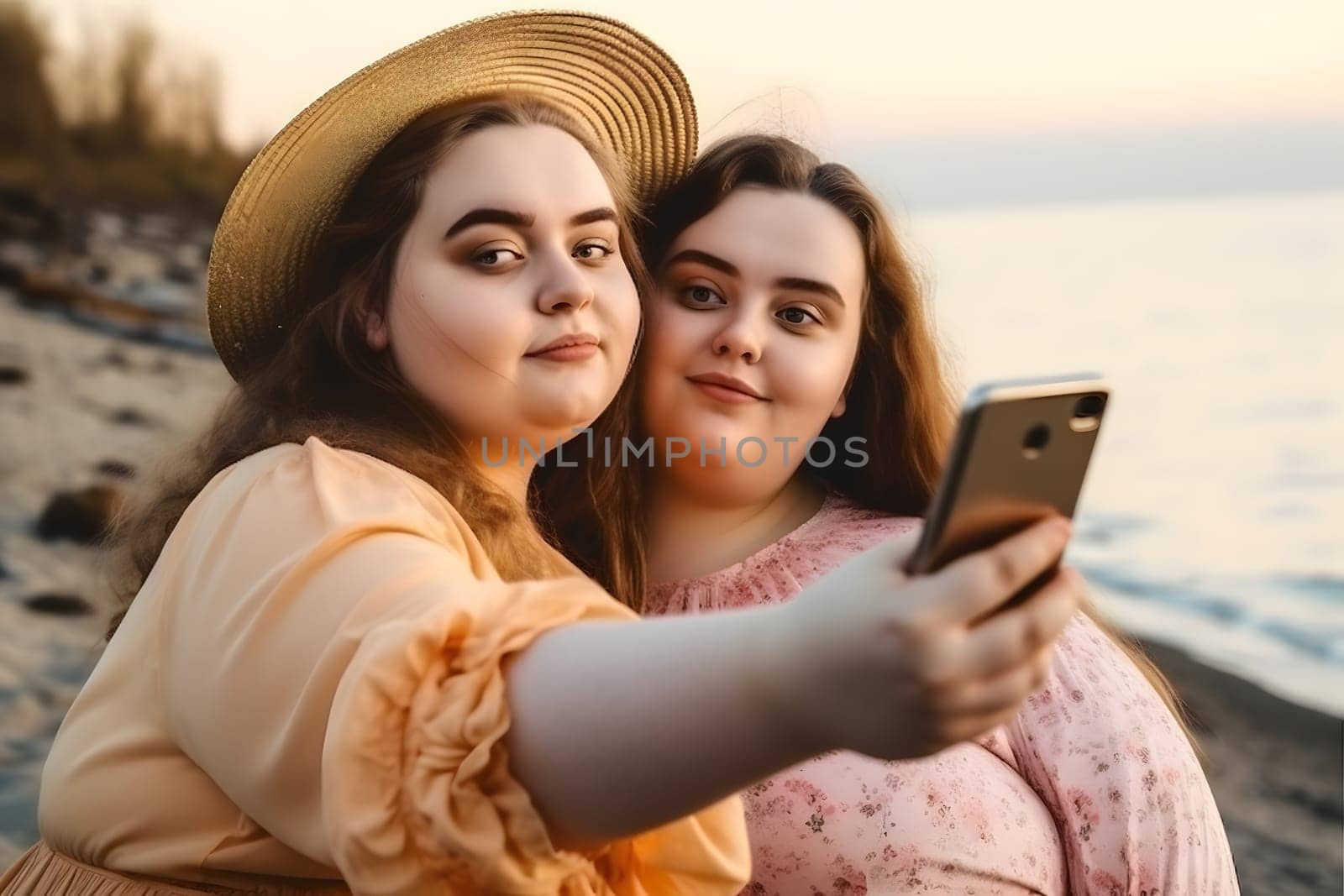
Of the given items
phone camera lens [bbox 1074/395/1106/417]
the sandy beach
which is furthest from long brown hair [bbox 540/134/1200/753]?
phone camera lens [bbox 1074/395/1106/417]

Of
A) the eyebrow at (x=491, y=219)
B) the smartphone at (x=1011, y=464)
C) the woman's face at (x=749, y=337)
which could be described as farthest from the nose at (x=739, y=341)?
the smartphone at (x=1011, y=464)

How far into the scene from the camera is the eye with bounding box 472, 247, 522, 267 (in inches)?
79.3

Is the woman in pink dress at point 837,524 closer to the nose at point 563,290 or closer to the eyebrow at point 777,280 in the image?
the eyebrow at point 777,280

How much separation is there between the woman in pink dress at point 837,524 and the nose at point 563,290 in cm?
44

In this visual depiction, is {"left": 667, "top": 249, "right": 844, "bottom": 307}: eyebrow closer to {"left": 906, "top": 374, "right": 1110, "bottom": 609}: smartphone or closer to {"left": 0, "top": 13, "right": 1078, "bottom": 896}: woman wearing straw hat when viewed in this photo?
{"left": 0, "top": 13, "right": 1078, "bottom": 896}: woman wearing straw hat

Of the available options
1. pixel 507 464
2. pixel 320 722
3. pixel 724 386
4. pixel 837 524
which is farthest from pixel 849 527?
pixel 320 722

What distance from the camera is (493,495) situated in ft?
6.49

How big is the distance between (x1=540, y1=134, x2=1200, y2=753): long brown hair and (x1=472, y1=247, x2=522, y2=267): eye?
567 mm

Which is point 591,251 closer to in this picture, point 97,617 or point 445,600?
point 445,600

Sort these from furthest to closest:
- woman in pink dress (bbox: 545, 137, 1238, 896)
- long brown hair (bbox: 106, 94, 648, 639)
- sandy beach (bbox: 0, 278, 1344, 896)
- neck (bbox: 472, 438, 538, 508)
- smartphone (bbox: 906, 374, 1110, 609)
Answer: sandy beach (bbox: 0, 278, 1344, 896)
woman in pink dress (bbox: 545, 137, 1238, 896)
neck (bbox: 472, 438, 538, 508)
long brown hair (bbox: 106, 94, 648, 639)
smartphone (bbox: 906, 374, 1110, 609)

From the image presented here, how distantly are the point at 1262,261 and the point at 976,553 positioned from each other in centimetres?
1417

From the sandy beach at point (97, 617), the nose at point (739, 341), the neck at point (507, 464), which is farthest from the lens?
the sandy beach at point (97, 617)

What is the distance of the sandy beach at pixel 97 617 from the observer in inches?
165

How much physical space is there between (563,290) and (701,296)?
0.57m
